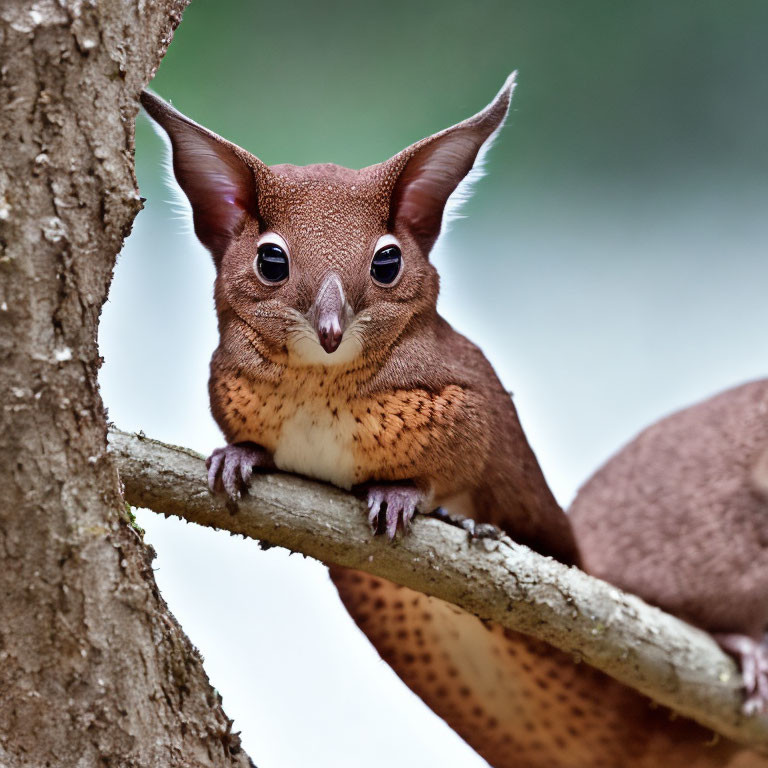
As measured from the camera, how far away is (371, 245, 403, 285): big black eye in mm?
1820

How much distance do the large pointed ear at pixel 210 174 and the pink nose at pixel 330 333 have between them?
13.0 inches

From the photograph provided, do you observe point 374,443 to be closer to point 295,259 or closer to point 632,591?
point 295,259

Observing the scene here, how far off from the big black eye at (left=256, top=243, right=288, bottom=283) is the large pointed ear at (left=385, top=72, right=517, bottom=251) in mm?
226

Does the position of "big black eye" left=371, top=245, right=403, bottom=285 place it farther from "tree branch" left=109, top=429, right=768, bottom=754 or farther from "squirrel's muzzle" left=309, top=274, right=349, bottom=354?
"tree branch" left=109, top=429, right=768, bottom=754

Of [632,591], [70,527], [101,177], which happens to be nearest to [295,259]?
[101,177]

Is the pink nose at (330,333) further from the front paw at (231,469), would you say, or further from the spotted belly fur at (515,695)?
the spotted belly fur at (515,695)

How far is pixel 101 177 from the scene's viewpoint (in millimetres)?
1366

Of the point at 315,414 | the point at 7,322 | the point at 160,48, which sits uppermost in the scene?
the point at 160,48

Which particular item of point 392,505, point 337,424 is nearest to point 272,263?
point 337,424

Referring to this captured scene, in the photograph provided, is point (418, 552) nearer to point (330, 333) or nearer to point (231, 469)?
point (231, 469)

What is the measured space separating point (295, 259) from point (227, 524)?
0.48m

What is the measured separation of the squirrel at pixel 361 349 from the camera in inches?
70.2

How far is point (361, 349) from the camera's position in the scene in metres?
1.87

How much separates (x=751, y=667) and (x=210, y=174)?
1.55 metres
